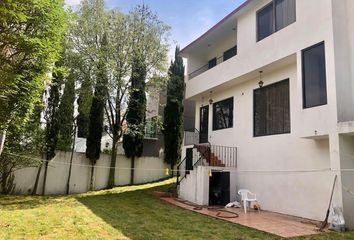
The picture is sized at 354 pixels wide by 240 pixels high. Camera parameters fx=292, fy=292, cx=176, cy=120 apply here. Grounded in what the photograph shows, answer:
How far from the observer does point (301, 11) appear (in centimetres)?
1002

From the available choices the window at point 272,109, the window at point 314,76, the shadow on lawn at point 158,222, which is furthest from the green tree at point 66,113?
the window at point 314,76

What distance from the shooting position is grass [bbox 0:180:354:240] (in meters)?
7.09

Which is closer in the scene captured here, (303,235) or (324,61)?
(303,235)

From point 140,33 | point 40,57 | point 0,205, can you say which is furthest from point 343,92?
point 0,205

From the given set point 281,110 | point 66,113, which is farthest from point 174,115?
point 281,110

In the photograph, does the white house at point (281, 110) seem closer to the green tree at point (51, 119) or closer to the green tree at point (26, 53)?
the green tree at point (51, 119)

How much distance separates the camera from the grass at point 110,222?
23.3 ft

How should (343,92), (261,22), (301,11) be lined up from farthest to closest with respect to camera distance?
(261,22), (301,11), (343,92)

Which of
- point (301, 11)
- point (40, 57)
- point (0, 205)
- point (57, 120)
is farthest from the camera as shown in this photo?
point (57, 120)

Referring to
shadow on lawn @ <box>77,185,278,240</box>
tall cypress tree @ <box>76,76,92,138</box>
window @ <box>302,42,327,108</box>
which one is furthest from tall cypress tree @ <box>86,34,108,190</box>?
window @ <box>302,42,327,108</box>

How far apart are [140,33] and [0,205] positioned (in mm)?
10816

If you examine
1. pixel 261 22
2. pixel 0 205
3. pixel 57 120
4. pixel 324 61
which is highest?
pixel 261 22

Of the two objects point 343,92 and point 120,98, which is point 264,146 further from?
point 120,98

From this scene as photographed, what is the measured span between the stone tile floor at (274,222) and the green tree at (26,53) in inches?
272
